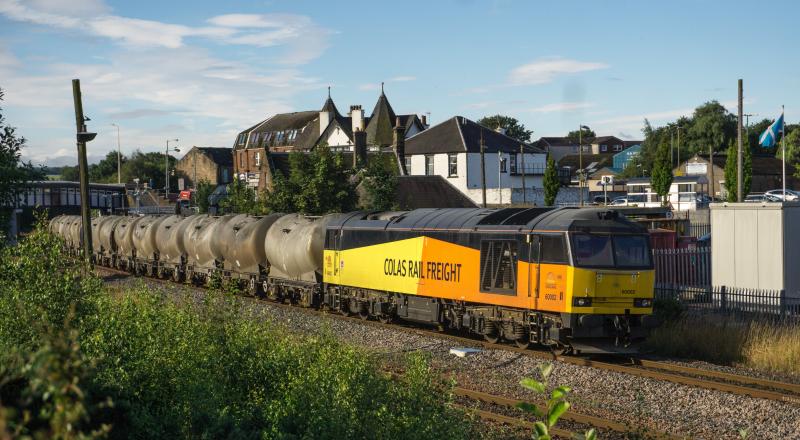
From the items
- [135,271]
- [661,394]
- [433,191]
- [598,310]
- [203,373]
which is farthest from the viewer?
[433,191]

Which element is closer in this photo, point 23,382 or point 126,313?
point 23,382

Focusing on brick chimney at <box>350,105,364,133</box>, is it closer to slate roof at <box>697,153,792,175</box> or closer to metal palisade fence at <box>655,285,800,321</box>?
slate roof at <box>697,153,792,175</box>

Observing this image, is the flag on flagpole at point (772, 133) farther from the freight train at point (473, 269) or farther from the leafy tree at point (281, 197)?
the freight train at point (473, 269)

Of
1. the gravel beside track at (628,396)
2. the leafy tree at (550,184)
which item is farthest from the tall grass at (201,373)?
the leafy tree at (550,184)

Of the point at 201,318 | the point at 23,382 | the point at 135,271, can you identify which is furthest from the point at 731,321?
the point at 135,271

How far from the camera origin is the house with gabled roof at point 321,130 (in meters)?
101

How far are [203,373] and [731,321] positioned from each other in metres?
15.6

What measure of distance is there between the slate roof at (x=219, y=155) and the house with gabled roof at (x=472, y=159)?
48203 millimetres

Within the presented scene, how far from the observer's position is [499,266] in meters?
20.3

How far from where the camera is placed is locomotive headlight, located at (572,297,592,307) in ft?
59.9

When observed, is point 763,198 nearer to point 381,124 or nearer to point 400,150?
point 400,150

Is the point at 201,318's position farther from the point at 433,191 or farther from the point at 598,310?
the point at 433,191

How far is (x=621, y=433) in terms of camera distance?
12906mm

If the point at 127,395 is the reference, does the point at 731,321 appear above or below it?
below
